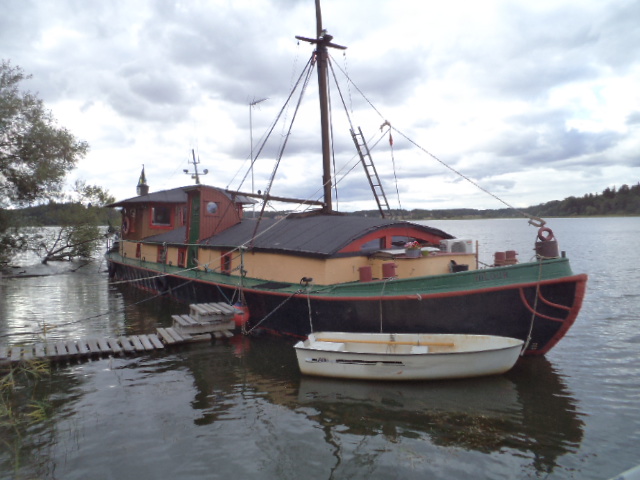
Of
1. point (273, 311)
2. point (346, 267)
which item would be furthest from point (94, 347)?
point (346, 267)

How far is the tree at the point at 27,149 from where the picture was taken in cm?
2069

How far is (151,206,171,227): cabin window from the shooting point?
84.1 ft

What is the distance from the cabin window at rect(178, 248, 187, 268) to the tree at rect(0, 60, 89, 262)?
7910mm

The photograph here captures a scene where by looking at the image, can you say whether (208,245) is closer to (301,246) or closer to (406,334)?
(301,246)

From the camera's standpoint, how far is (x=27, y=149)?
21.1 metres

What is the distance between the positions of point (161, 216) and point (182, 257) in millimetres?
6224

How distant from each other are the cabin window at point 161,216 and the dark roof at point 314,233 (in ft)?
29.8

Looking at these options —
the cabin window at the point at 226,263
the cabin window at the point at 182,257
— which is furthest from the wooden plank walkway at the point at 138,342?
the cabin window at the point at 182,257

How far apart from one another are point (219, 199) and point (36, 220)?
15184 millimetres

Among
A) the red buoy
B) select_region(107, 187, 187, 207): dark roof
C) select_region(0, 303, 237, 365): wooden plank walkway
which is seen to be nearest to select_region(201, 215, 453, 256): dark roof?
the red buoy

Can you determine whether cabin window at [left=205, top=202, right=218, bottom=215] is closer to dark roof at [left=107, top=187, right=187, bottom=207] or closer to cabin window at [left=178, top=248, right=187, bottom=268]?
cabin window at [left=178, top=248, right=187, bottom=268]

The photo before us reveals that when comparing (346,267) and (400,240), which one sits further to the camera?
(400,240)

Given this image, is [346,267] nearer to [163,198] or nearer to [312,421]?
[312,421]

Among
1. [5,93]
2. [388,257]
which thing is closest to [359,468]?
[388,257]
